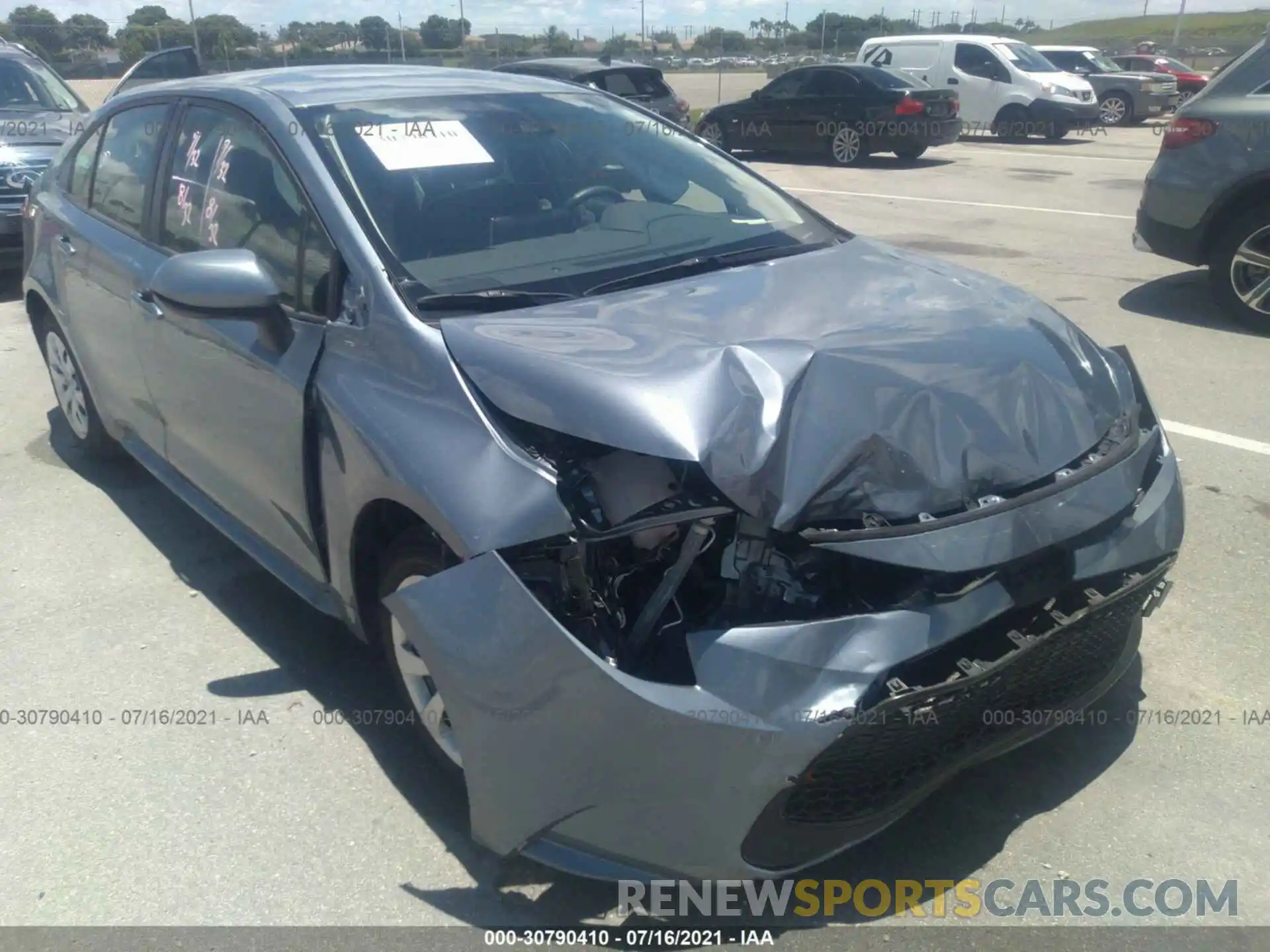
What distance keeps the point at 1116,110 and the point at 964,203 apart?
41.4 ft

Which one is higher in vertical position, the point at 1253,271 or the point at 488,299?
the point at 488,299

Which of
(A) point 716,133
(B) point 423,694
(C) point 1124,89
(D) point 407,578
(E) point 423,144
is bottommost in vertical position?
(B) point 423,694

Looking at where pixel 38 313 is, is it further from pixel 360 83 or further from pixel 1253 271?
pixel 1253 271

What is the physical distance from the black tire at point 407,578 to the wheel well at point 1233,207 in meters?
6.13

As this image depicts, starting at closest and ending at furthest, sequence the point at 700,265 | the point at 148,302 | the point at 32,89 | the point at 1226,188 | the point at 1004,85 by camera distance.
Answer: the point at 700,265
the point at 148,302
the point at 1226,188
the point at 32,89
the point at 1004,85

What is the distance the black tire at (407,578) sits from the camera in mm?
2650

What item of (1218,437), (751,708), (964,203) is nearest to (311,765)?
(751,708)

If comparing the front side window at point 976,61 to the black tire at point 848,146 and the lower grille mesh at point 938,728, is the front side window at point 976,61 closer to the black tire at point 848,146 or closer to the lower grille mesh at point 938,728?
the black tire at point 848,146

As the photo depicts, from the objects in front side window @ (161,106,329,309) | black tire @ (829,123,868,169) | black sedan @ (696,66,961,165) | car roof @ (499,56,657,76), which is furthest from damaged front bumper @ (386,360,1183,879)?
black tire @ (829,123,868,169)

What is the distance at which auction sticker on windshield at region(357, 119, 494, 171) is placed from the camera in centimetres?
331

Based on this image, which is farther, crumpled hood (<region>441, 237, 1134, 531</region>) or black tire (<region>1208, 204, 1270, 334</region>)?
black tire (<region>1208, 204, 1270, 334</region>)

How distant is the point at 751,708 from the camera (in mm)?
2170

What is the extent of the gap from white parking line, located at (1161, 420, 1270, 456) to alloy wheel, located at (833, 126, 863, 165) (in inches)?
473

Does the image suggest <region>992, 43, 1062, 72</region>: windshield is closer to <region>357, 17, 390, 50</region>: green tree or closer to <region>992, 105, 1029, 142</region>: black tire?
<region>992, 105, 1029, 142</region>: black tire
